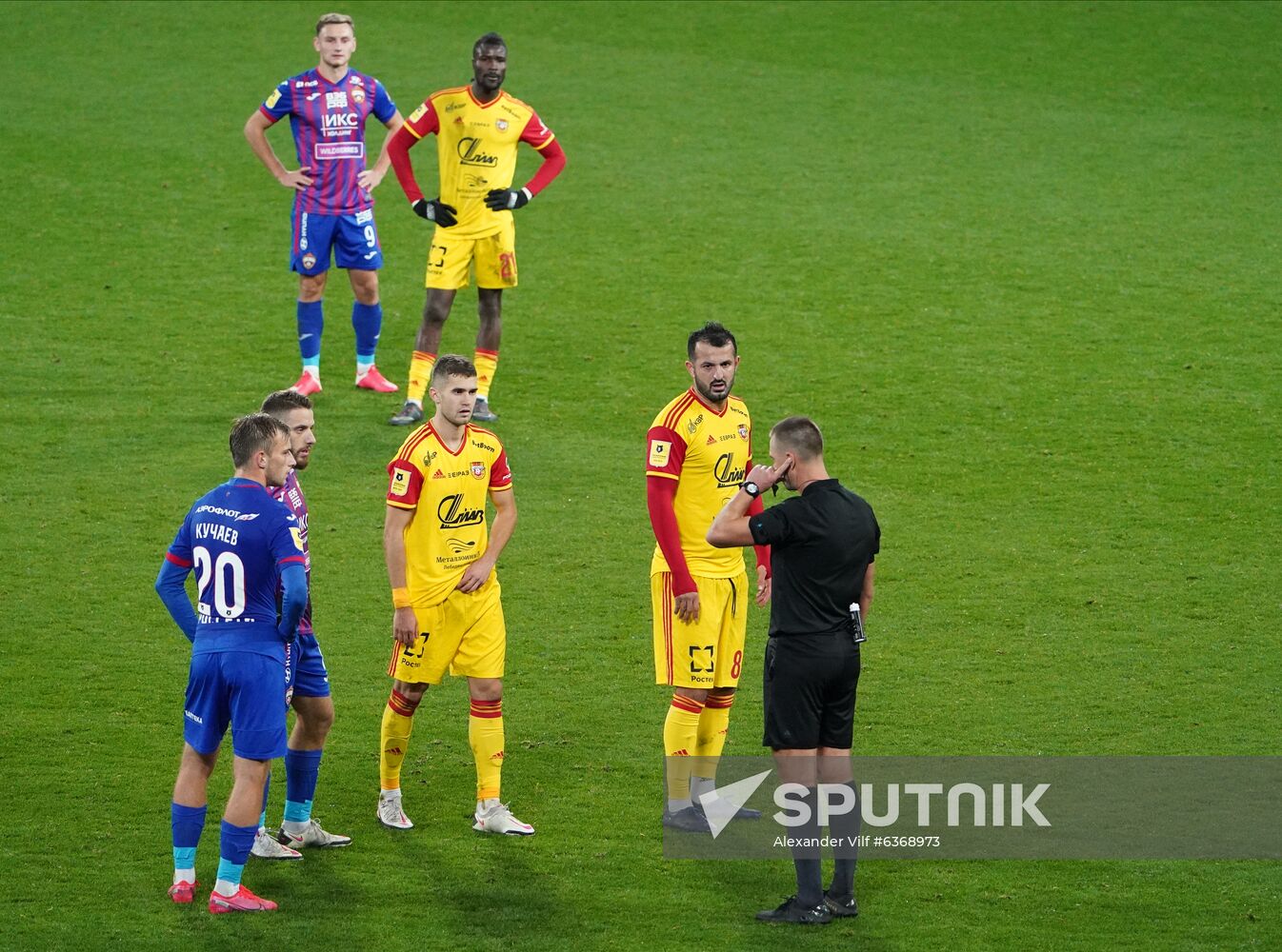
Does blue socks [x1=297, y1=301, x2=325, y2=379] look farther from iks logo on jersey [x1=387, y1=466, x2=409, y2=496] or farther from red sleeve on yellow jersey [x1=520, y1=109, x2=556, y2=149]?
iks logo on jersey [x1=387, y1=466, x2=409, y2=496]

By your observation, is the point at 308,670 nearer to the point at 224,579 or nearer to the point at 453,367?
the point at 224,579

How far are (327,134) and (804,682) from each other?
24.2 ft

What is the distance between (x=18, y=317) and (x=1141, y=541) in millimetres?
9269

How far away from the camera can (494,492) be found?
22.6ft

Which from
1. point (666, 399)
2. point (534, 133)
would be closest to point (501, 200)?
point (534, 133)

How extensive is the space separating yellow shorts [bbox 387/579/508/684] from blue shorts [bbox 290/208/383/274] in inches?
227

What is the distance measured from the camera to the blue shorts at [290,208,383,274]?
12.0 metres

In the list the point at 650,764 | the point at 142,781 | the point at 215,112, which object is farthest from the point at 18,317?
the point at 650,764

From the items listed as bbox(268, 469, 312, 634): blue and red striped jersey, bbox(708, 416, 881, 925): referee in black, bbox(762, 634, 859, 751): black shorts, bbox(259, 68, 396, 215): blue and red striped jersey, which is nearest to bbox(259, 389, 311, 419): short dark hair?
bbox(268, 469, 312, 634): blue and red striped jersey

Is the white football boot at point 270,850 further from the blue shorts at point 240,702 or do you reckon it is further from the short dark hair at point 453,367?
the short dark hair at point 453,367

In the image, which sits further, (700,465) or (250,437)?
(700,465)

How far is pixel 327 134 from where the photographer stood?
11938mm

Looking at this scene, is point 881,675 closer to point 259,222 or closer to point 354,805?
point 354,805

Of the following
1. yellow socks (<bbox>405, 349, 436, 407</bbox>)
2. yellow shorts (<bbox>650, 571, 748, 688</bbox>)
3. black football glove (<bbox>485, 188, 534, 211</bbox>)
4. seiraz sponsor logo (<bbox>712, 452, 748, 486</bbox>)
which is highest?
black football glove (<bbox>485, 188, 534, 211</bbox>)
